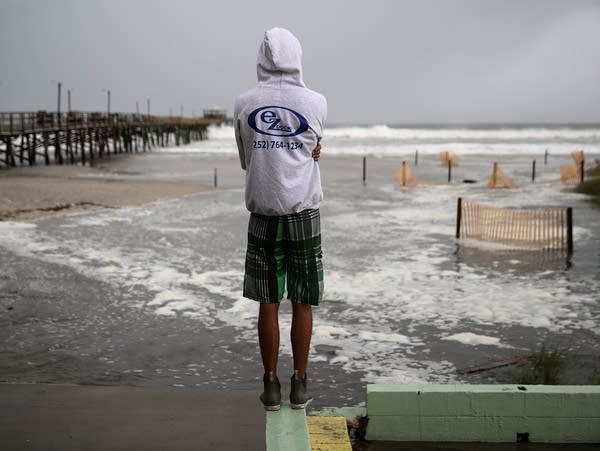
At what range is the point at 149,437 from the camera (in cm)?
349

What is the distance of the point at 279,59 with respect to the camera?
350 centimetres

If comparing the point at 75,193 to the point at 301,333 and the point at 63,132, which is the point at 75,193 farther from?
the point at 63,132

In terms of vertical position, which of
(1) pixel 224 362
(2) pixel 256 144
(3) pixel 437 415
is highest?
(2) pixel 256 144

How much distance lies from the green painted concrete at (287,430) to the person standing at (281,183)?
0.13m

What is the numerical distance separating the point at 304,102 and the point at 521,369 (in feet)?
12.7

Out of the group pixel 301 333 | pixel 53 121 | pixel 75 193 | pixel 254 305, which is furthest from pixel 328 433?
pixel 53 121

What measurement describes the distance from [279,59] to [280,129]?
350 mm

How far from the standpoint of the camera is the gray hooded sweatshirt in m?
3.48

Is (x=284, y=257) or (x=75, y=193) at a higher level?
(x=284, y=257)

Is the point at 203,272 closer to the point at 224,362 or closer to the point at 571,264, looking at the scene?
the point at 224,362

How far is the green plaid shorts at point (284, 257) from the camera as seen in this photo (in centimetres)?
359

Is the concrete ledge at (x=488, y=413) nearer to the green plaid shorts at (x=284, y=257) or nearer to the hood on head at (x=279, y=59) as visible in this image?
the green plaid shorts at (x=284, y=257)

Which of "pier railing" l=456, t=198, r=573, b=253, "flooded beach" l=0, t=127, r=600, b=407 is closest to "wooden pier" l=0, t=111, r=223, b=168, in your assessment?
"flooded beach" l=0, t=127, r=600, b=407

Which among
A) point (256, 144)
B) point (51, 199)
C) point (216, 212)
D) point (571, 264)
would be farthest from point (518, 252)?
point (51, 199)
